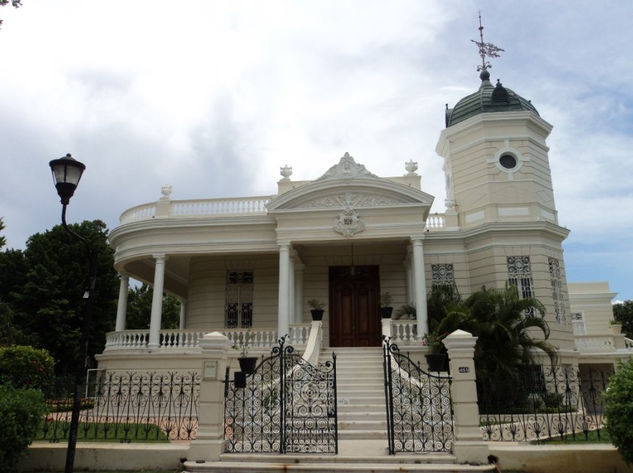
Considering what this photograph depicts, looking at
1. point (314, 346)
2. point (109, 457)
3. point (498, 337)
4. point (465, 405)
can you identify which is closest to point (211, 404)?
point (109, 457)

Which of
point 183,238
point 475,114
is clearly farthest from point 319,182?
point 475,114

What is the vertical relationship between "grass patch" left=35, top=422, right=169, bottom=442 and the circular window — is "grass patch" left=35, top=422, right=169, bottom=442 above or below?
below

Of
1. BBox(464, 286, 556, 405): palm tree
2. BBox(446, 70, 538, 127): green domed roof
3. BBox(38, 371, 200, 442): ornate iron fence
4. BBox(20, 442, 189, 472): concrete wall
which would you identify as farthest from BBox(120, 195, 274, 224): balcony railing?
BBox(20, 442, 189, 472): concrete wall

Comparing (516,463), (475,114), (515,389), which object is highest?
(475,114)

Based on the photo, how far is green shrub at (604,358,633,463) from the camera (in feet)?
23.1

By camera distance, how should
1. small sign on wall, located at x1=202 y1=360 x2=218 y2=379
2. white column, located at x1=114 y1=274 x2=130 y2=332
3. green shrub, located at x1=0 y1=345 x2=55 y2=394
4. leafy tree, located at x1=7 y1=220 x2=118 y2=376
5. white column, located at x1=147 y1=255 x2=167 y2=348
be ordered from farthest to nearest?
leafy tree, located at x1=7 y1=220 x2=118 y2=376
white column, located at x1=114 y1=274 x2=130 y2=332
white column, located at x1=147 y1=255 x2=167 y2=348
green shrub, located at x1=0 y1=345 x2=55 y2=394
small sign on wall, located at x1=202 y1=360 x2=218 y2=379

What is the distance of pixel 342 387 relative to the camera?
12.7 m

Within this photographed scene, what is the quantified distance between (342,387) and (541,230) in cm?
925

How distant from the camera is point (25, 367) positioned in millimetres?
12664

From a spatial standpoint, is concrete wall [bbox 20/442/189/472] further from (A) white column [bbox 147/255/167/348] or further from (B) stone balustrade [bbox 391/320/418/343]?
(A) white column [bbox 147/255/167/348]

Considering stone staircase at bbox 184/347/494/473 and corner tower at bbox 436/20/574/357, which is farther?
corner tower at bbox 436/20/574/357

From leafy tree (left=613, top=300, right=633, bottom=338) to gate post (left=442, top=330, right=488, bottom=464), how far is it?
36056 millimetres

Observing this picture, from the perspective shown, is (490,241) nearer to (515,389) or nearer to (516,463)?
(515,389)

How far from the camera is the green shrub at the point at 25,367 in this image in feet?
41.0
